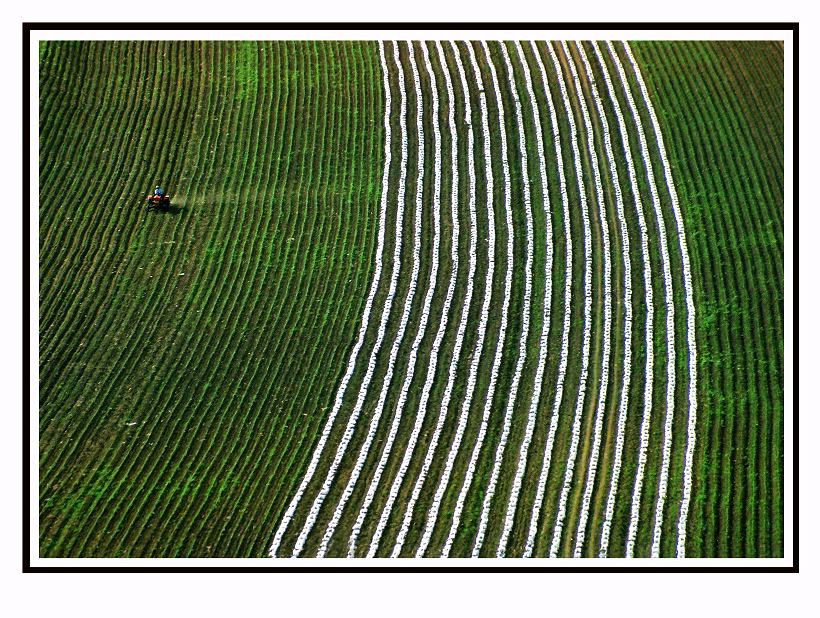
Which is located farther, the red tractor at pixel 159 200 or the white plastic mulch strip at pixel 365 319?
the red tractor at pixel 159 200

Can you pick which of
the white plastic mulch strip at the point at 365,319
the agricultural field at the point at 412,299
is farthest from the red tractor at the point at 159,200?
the white plastic mulch strip at the point at 365,319

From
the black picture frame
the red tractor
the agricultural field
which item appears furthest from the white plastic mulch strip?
the red tractor

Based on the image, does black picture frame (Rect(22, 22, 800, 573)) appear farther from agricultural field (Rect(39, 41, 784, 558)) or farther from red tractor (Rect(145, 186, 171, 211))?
red tractor (Rect(145, 186, 171, 211))

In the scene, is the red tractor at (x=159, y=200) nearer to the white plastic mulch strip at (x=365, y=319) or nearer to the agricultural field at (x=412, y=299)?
the agricultural field at (x=412, y=299)
